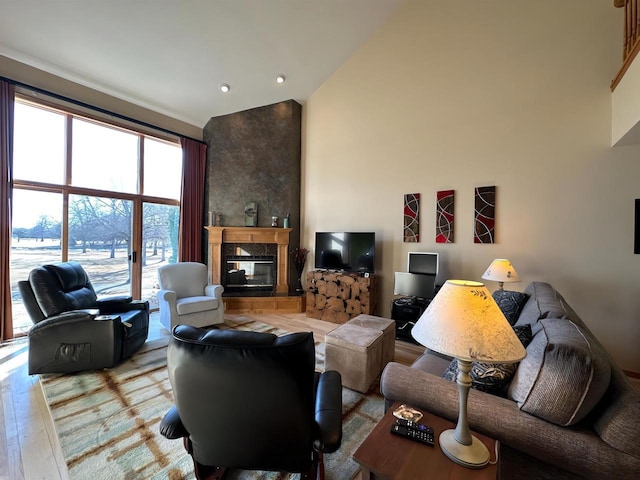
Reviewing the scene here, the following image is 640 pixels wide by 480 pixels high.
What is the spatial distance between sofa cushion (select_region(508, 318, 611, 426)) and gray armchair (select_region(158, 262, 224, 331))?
364 cm

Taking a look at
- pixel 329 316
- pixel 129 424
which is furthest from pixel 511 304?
pixel 129 424

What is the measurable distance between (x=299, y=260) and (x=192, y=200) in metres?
2.41

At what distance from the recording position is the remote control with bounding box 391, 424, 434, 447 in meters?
1.09

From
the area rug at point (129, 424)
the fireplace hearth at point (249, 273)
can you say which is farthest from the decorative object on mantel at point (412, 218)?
the fireplace hearth at point (249, 273)

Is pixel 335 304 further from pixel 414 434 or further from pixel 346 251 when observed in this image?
pixel 414 434

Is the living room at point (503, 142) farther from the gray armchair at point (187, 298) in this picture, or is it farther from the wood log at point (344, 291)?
the gray armchair at point (187, 298)

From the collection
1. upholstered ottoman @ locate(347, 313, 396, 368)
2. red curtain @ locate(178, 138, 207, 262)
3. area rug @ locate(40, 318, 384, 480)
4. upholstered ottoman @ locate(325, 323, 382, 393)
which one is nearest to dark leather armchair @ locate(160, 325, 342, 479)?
area rug @ locate(40, 318, 384, 480)

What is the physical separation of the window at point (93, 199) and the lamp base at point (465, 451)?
197 inches

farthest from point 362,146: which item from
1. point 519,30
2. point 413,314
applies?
point 413,314

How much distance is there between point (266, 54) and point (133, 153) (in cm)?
280

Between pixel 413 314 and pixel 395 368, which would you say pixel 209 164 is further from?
pixel 395 368

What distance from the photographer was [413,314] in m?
3.67

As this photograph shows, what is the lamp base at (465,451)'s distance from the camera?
984 mm

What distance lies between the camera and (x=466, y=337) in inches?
37.8
